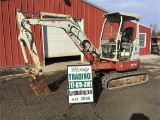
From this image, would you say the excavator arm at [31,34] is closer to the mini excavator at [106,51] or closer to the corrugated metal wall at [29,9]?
the mini excavator at [106,51]

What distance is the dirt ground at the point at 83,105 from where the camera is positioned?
16.4ft

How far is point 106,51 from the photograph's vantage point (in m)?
7.57

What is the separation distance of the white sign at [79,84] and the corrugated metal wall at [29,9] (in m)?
6.72

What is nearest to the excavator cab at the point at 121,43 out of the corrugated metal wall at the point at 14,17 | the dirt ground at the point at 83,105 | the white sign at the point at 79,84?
the dirt ground at the point at 83,105

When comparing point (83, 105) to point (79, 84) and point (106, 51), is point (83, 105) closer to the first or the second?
point (79, 84)

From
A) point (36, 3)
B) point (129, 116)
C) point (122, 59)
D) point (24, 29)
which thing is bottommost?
point (129, 116)

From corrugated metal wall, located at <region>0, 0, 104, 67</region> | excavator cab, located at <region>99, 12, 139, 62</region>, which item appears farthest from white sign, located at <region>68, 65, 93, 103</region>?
corrugated metal wall, located at <region>0, 0, 104, 67</region>

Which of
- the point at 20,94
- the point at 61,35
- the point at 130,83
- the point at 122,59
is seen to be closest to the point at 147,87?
the point at 130,83

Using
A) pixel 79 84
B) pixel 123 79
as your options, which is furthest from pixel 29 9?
pixel 79 84

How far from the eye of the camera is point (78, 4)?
13148 millimetres

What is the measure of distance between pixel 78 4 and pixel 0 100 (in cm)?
897

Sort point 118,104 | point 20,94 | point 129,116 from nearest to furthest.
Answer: point 129,116, point 118,104, point 20,94

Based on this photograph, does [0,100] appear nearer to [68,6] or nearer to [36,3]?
[36,3]

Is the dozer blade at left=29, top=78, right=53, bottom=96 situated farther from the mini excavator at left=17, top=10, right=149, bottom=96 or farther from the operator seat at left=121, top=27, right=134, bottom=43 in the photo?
the operator seat at left=121, top=27, right=134, bottom=43
